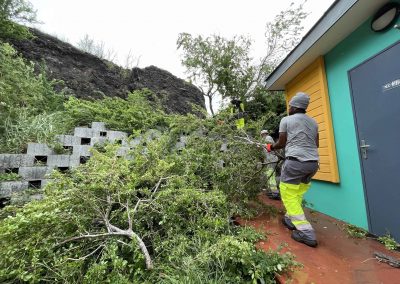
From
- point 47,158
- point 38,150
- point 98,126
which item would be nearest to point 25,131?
point 38,150

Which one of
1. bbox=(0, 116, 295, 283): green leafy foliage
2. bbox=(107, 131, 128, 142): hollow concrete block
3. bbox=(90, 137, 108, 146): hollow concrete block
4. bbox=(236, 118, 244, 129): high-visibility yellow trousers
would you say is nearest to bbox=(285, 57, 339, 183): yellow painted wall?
bbox=(236, 118, 244, 129): high-visibility yellow trousers

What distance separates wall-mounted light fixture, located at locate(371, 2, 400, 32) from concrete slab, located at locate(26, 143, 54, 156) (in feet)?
14.6

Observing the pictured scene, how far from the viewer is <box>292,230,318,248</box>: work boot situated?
232 centimetres

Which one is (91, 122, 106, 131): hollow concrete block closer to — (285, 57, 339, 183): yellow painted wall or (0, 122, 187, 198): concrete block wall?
(0, 122, 187, 198): concrete block wall

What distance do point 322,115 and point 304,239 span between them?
2129mm

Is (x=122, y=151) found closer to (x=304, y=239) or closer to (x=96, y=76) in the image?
(x=304, y=239)

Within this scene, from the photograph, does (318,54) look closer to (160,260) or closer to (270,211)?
(270,211)

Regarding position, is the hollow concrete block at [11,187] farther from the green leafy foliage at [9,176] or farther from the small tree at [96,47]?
the small tree at [96,47]

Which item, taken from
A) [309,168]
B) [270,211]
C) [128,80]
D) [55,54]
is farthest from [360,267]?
[55,54]

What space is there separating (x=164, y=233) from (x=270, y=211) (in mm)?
1758

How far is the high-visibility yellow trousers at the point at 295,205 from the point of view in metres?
2.43

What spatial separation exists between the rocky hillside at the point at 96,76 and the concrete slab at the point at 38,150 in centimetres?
Answer: 353

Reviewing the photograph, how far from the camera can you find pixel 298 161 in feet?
8.23

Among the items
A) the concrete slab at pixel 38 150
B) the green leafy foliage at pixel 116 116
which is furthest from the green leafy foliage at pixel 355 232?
the concrete slab at pixel 38 150
